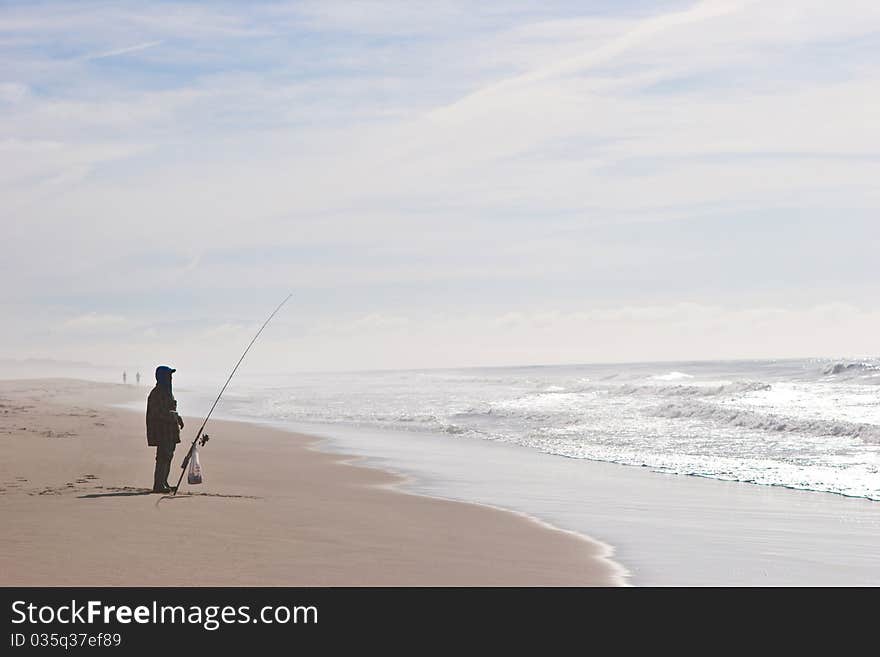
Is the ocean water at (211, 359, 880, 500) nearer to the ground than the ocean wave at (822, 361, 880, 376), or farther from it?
nearer to the ground

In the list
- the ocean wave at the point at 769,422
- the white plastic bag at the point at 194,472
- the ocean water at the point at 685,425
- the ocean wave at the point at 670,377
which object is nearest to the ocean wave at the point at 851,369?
the ocean water at the point at 685,425

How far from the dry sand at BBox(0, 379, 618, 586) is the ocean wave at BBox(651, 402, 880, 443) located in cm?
1143

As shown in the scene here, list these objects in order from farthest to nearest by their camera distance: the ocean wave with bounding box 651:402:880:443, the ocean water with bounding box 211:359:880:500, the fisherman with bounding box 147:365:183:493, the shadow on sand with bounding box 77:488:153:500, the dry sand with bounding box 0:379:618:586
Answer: the ocean wave with bounding box 651:402:880:443 → the ocean water with bounding box 211:359:880:500 → the fisherman with bounding box 147:365:183:493 → the shadow on sand with bounding box 77:488:153:500 → the dry sand with bounding box 0:379:618:586

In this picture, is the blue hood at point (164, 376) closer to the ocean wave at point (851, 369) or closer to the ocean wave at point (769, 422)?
the ocean wave at point (769, 422)

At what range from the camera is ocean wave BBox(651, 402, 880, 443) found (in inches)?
849

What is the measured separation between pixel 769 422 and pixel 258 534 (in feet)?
59.3

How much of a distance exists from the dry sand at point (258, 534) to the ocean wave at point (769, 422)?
11.4 m

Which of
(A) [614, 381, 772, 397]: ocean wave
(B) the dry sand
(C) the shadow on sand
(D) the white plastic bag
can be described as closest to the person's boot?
(C) the shadow on sand

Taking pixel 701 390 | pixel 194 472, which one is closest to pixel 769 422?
pixel 701 390

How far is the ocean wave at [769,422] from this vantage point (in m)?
21.6

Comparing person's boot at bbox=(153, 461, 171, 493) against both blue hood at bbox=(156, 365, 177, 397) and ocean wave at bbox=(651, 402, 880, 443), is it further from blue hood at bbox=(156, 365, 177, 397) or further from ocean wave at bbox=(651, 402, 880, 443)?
ocean wave at bbox=(651, 402, 880, 443)
